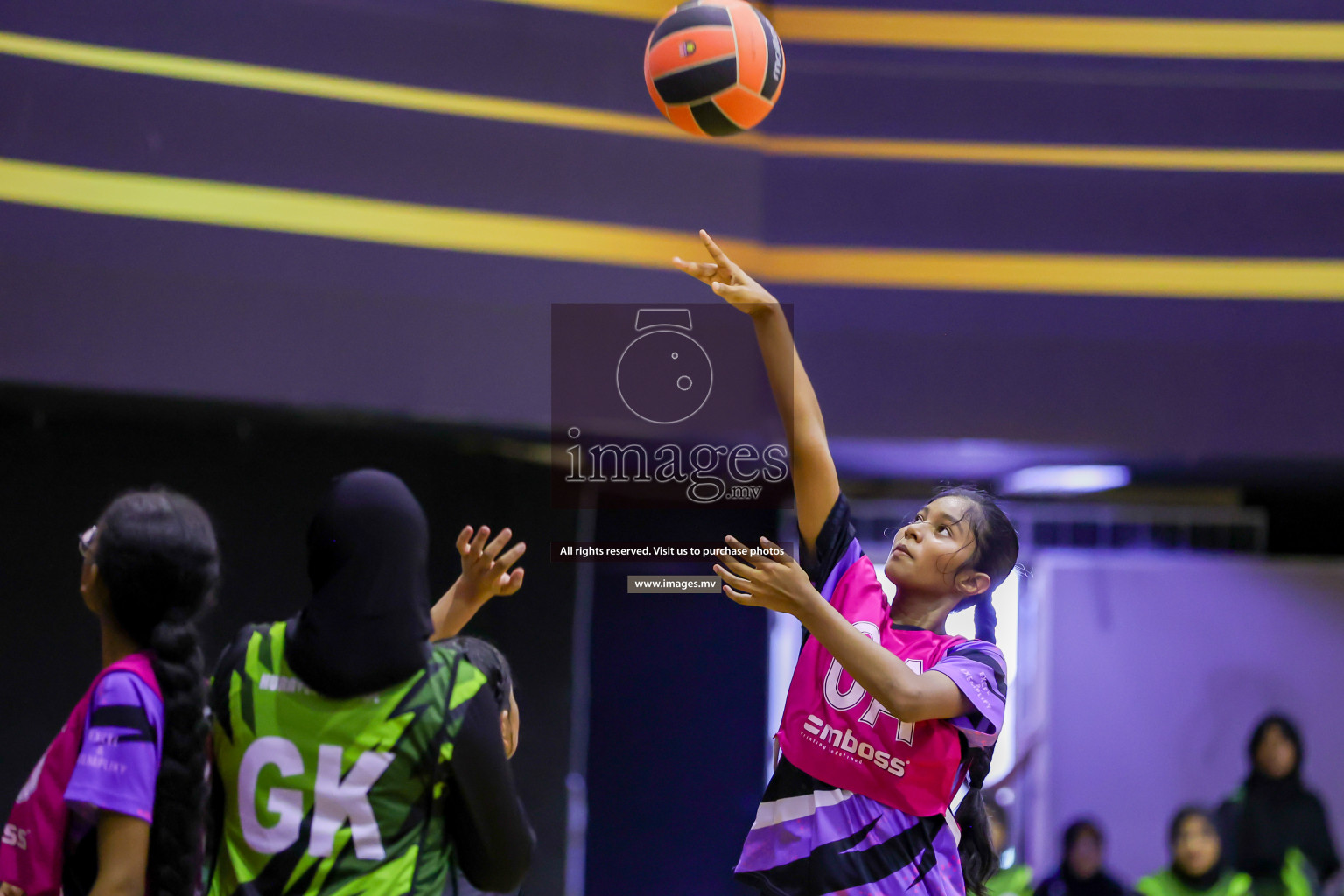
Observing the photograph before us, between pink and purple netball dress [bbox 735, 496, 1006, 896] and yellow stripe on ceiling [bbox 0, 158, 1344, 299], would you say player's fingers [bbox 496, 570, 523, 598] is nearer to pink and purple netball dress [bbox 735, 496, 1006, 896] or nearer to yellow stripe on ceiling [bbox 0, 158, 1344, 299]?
pink and purple netball dress [bbox 735, 496, 1006, 896]

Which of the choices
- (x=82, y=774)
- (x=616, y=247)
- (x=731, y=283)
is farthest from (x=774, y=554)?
(x=616, y=247)

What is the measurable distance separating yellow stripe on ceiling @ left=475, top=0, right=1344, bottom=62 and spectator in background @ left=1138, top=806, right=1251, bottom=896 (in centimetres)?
371

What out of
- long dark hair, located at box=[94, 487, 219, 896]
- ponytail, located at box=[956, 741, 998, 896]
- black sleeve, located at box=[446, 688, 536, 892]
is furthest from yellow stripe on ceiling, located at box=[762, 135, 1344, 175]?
black sleeve, located at box=[446, 688, 536, 892]

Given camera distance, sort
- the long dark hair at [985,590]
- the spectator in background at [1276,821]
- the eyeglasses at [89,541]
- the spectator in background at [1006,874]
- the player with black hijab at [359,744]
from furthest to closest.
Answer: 1. the spectator in background at [1276,821]
2. the spectator in background at [1006,874]
3. the long dark hair at [985,590]
4. the eyeglasses at [89,541]
5. the player with black hijab at [359,744]

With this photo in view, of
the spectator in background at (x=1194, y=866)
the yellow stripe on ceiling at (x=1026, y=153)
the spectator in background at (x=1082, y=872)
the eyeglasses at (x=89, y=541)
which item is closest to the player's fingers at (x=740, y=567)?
the eyeglasses at (x=89, y=541)

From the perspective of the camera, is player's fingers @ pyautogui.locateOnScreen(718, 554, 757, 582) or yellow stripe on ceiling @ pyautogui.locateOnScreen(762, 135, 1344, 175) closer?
player's fingers @ pyautogui.locateOnScreen(718, 554, 757, 582)

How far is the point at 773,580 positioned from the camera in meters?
2.15

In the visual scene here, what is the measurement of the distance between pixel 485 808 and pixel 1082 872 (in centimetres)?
458

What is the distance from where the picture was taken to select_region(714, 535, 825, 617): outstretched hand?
2.15 m

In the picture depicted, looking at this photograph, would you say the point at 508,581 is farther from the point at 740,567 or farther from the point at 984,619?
the point at 984,619

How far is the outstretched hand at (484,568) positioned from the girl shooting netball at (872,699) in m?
0.39

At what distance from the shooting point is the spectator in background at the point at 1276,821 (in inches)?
228

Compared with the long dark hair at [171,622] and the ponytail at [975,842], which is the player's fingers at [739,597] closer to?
the ponytail at [975,842]

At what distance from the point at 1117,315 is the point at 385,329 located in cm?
343
